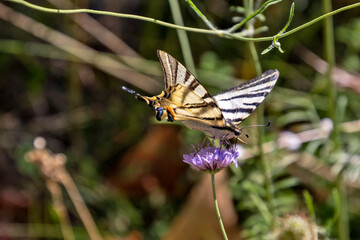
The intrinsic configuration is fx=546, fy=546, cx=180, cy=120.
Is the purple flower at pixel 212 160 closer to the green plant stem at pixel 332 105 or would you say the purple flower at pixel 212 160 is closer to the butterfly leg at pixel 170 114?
the butterfly leg at pixel 170 114

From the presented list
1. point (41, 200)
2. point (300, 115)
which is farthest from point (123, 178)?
point (300, 115)

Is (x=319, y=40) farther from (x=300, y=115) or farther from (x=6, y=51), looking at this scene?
(x=6, y=51)

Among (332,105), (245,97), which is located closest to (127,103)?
(332,105)

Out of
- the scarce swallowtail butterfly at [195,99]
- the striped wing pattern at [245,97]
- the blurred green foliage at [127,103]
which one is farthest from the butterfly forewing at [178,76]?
the blurred green foliage at [127,103]

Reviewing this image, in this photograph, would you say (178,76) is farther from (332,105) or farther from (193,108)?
(332,105)

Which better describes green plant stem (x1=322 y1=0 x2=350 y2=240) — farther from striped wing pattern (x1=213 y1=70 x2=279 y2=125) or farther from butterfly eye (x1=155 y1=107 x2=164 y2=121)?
butterfly eye (x1=155 y1=107 x2=164 y2=121)

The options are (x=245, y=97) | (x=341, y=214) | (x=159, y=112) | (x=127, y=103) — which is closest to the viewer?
(x=159, y=112)
